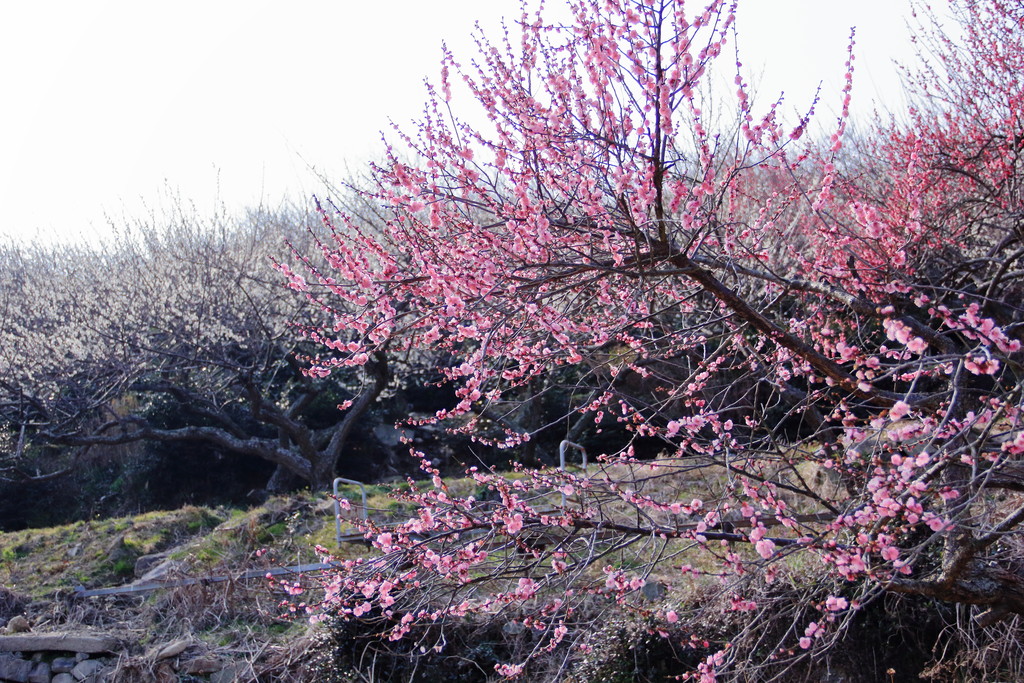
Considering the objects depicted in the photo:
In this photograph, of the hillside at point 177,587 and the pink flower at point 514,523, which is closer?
the pink flower at point 514,523

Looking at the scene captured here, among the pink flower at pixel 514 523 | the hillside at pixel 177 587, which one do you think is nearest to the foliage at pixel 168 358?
the hillside at pixel 177 587

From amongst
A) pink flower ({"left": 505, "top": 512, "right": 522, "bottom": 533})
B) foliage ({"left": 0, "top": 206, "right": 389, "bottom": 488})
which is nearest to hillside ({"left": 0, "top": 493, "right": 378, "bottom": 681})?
foliage ({"left": 0, "top": 206, "right": 389, "bottom": 488})

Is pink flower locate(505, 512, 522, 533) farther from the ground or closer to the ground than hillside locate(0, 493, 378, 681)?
farther from the ground

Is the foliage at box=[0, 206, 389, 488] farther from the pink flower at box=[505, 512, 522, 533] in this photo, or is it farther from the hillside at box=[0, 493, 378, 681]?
the pink flower at box=[505, 512, 522, 533]

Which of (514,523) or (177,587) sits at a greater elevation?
(514,523)

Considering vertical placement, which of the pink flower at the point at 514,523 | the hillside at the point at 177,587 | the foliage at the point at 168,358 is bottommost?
the hillside at the point at 177,587

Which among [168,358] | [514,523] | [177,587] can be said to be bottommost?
[177,587]

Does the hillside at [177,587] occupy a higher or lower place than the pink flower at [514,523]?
lower

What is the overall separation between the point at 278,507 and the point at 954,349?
8084mm

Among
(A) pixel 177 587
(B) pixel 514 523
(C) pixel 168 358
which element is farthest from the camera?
(C) pixel 168 358

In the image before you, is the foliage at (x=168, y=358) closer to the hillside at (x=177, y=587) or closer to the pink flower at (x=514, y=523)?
the hillside at (x=177, y=587)

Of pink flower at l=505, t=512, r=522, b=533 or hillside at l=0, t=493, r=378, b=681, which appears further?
hillside at l=0, t=493, r=378, b=681

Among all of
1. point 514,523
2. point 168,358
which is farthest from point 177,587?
point 514,523

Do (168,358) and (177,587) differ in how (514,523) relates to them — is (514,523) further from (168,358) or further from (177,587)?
(168,358)
